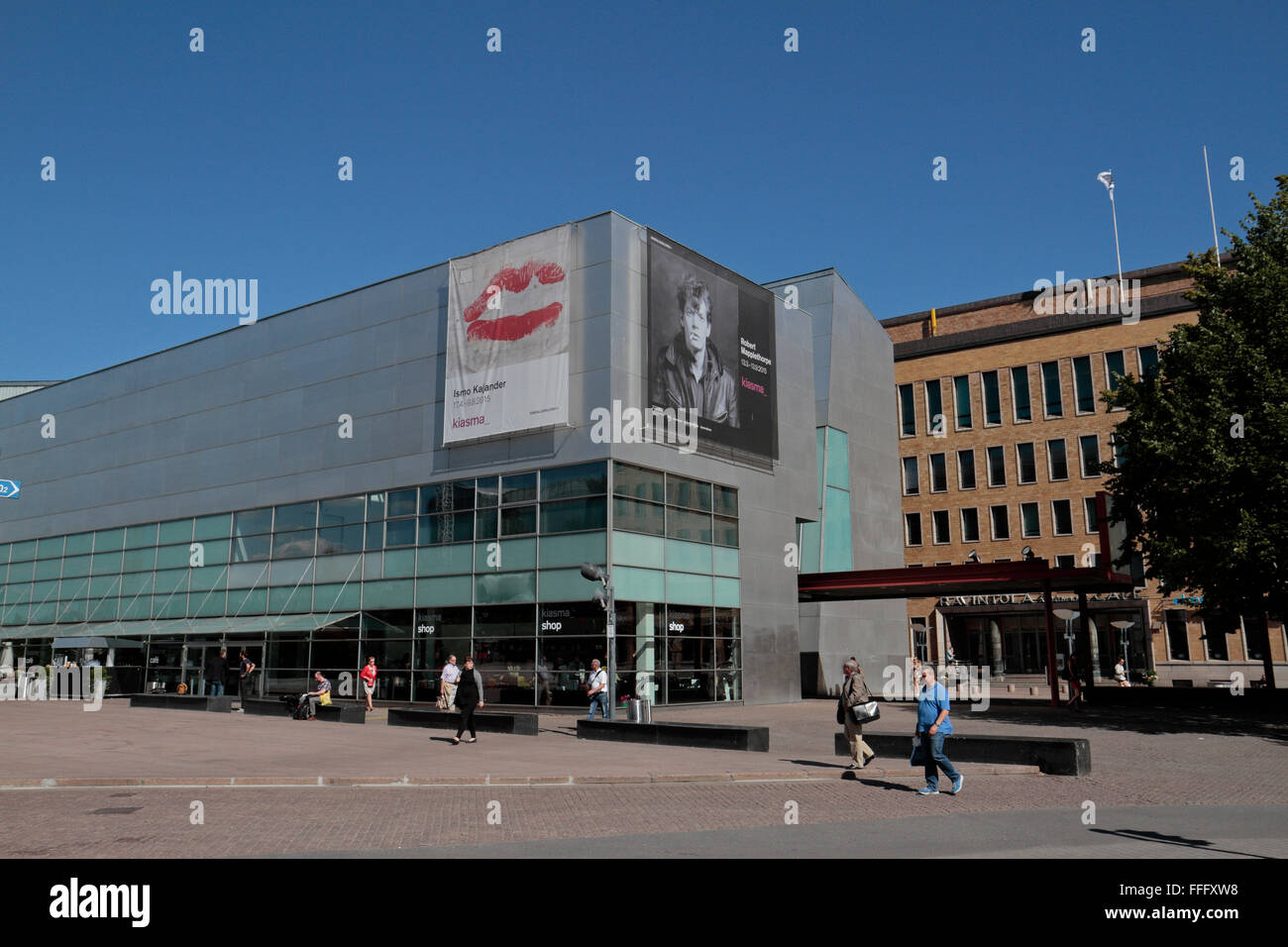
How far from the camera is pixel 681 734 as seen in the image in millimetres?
20734

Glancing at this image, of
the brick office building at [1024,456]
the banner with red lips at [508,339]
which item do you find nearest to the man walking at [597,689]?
the banner with red lips at [508,339]

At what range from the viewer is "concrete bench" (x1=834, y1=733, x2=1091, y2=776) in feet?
51.5

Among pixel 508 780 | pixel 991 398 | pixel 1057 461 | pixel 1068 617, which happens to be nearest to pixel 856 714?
pixel 508 780

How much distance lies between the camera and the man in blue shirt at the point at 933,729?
13625mm

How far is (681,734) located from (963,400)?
49.7 metres

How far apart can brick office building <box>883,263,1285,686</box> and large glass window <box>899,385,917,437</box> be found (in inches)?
3.1

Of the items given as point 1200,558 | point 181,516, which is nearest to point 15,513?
point 181,516

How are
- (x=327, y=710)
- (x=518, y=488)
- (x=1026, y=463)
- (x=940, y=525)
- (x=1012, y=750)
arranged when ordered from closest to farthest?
(x=1012, y=750) → (x=327, y=710) → (x=518, y=488) → (x=1026, y=463) → (x=940, y=525)

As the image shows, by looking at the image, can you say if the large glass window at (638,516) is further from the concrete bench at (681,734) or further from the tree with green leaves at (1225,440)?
the tree with green leaves at (1225,440)

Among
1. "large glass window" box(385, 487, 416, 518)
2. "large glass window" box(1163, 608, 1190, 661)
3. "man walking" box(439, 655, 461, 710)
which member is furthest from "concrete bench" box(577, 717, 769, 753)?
"large glass window" box(1163, 608, 1190, 661)

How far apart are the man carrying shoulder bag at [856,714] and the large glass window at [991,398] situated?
2011 inches

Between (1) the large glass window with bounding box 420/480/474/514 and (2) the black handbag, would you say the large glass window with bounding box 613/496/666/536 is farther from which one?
(2) the black handbag

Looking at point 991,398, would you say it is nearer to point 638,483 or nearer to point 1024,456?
point 1024,456

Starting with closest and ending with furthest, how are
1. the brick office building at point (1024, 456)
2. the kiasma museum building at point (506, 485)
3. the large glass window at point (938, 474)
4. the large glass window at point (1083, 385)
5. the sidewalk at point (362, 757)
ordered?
the sidewalk at point (362, 757)
the kiasma museum building at point (506, 485)
the brick office building at point (1024, 456)
the large glass window at point (1083, 385)
the large glass window at point (938, 474)
